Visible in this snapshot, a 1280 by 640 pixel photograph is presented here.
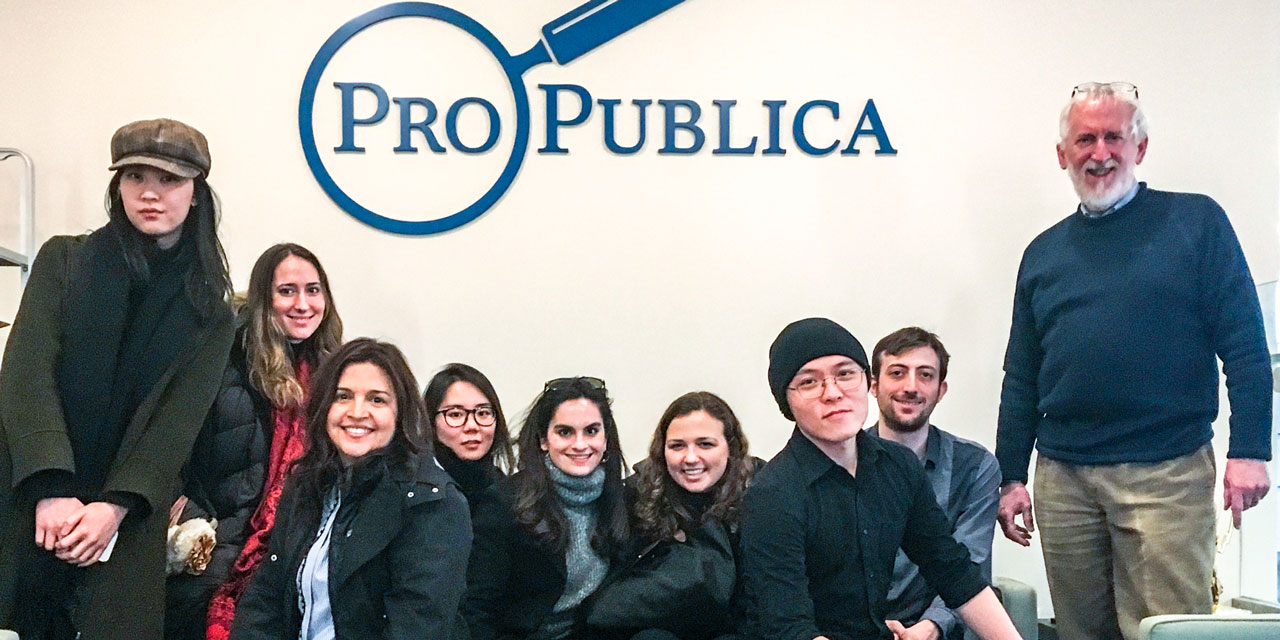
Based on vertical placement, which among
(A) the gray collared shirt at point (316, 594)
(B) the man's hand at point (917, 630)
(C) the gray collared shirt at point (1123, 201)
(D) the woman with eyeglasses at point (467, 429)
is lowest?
(B) the man's hand at point (917, 630)

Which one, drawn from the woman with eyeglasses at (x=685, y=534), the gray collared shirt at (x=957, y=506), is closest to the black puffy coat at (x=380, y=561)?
the woman with eyeglasses at (x=685, y=534)

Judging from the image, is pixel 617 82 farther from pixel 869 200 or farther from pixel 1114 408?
pixel 1114 408

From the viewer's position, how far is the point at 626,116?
475 centimetres

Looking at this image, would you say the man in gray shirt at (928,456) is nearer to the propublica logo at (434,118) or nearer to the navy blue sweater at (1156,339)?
the navy blue sweater at (1156,339)

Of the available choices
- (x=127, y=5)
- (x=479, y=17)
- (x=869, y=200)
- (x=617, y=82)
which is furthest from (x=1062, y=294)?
(x=127, y=5)

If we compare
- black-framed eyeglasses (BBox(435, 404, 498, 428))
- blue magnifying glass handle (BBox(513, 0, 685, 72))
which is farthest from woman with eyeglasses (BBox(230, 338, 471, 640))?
blue magnifying glass handle (BBox(513, 0, 685, 72))

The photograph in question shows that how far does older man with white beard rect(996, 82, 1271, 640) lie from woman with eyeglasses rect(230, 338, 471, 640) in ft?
5.56

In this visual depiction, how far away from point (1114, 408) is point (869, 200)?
1528mm

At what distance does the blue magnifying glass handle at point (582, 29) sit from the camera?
4.72 m

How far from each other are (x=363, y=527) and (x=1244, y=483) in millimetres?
2258

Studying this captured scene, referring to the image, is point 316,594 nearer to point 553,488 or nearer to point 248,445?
point 248,445

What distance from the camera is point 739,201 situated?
Result: 477 centimetres

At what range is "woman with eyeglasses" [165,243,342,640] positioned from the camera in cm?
343

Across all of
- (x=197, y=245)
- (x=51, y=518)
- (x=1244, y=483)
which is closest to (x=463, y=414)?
(x=197, y=245)
